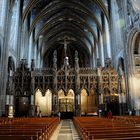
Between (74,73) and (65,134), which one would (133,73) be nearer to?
(74,73)

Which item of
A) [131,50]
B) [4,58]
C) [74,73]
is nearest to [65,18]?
[74,73]

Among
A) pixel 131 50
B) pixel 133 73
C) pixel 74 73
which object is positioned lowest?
pixel 133 73

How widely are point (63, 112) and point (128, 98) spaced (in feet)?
42.9

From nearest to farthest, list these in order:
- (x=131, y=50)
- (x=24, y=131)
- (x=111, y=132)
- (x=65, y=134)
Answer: (x=111, y=132) → (x=24, y=131) → (x=65, y=134) → (x=131, y=50)

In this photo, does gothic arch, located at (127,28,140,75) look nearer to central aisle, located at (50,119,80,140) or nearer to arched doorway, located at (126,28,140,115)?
arched doorway, located at (126,28,140,115)

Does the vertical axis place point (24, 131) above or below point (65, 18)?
below

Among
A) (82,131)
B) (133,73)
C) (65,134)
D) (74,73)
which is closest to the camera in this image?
(82,131)

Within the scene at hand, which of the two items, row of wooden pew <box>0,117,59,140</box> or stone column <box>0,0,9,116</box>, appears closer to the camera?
row of wooden pew <box>0,117,59,140</box>

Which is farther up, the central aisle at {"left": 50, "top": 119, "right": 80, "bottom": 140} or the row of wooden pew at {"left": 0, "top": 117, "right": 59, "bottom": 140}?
the row of wooden pew at {"left": 0, "top": 117, "right": 59, "bottom": 140}

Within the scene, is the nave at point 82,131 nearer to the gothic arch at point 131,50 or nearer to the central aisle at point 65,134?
the central aisle at point 65,134

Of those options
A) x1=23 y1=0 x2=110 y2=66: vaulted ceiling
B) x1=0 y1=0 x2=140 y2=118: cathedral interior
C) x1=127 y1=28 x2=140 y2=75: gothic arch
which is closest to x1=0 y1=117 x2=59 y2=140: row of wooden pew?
x1=0 y1=0 x2=140 y2=118: cathedral interior

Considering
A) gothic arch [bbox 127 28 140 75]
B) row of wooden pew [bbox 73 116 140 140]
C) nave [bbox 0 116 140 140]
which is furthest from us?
gothic arch [bbox 127 28 140 75]

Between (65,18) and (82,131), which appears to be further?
(65,18)

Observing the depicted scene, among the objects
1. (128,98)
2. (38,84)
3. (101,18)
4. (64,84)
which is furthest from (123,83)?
(101,18)
